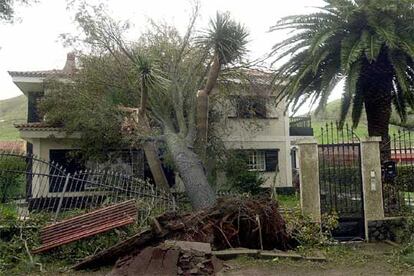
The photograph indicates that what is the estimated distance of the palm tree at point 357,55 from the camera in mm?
10859

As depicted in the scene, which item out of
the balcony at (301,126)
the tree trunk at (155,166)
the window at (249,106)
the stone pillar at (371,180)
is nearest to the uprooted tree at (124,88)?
the tree trunk at (155,166)

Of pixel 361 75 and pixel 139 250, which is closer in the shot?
pixel 139 250

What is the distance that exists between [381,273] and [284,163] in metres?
14.2

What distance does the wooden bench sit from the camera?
8422 mm

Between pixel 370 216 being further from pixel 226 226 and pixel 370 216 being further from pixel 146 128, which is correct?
pixel 146 128

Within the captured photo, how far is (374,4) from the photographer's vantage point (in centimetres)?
1099

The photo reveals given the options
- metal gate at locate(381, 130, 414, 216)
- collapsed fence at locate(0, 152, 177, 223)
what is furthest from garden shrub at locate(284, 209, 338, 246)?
collapsed fence at locate(0, 152, 177, 223)

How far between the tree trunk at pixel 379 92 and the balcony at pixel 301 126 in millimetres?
9923

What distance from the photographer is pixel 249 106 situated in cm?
1862

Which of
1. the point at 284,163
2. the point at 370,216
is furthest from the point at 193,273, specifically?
the point at 284,163

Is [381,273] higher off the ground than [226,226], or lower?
lower

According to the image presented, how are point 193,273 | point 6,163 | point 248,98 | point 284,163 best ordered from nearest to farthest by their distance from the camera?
point 193,273 → point 6,163 → point 248,98 → point 284,163

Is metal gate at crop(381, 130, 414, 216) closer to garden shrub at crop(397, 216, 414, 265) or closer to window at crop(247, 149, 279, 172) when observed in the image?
garden shrub at crop(397, 216, 414, 265)

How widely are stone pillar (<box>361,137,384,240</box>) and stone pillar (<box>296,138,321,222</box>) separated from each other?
3.91 ft
